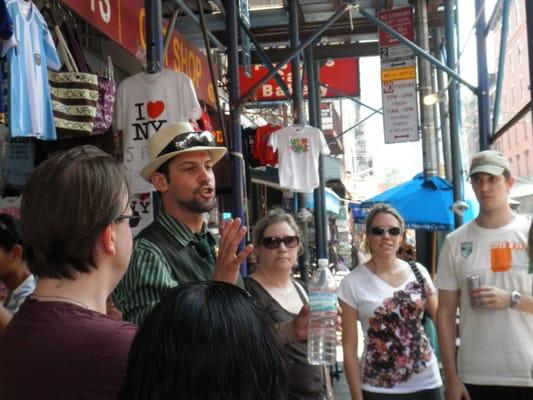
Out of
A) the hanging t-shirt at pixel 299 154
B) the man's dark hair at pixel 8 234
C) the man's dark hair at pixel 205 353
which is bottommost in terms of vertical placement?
the man's dark hair at pixel 205 353

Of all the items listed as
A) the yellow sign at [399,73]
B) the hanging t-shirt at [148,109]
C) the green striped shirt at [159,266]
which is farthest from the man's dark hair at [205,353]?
the yellow sign at [399,73]

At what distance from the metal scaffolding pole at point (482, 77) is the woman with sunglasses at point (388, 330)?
71.9 inches

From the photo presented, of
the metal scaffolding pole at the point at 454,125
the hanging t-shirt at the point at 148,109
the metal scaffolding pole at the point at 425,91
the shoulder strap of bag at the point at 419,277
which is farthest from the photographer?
the metal scaffolding pole at the point at 425,91

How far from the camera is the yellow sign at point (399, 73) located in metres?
8.27

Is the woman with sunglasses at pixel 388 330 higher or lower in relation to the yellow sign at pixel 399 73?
lower

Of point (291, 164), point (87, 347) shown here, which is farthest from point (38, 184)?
point (291, 164)

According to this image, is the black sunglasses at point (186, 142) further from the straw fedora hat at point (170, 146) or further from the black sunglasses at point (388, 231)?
the black sunglasses at point (388, 231)

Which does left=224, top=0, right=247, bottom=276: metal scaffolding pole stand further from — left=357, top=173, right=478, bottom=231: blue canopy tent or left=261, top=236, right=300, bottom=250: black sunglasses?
left=357, top=173, right=478, bottom=231: blue canopy tent

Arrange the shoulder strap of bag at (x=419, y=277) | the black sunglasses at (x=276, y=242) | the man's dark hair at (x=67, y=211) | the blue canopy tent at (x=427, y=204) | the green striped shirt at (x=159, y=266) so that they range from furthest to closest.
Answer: the blue canopy tent at (x=427, y=204)
the shoulder strap of bag at (x=419, y=277)
the black sunglasses at (x=276, y=242)
the green striped shirt at (x=159, y=266)
the man's dark hair at (x=67, y=211)

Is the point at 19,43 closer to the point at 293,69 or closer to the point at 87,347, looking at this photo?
the point at 87,347

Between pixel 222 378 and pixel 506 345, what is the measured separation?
2.72 m

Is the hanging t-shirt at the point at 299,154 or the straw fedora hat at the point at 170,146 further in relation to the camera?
the hanging t-shirt at the point at 299,154

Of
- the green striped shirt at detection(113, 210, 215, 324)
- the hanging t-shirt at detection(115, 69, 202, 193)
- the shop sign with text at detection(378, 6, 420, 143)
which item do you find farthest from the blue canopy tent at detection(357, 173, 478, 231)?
the green striped shirt at detection(113, 210, 215, 324)

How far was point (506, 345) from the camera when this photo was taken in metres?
3.29
